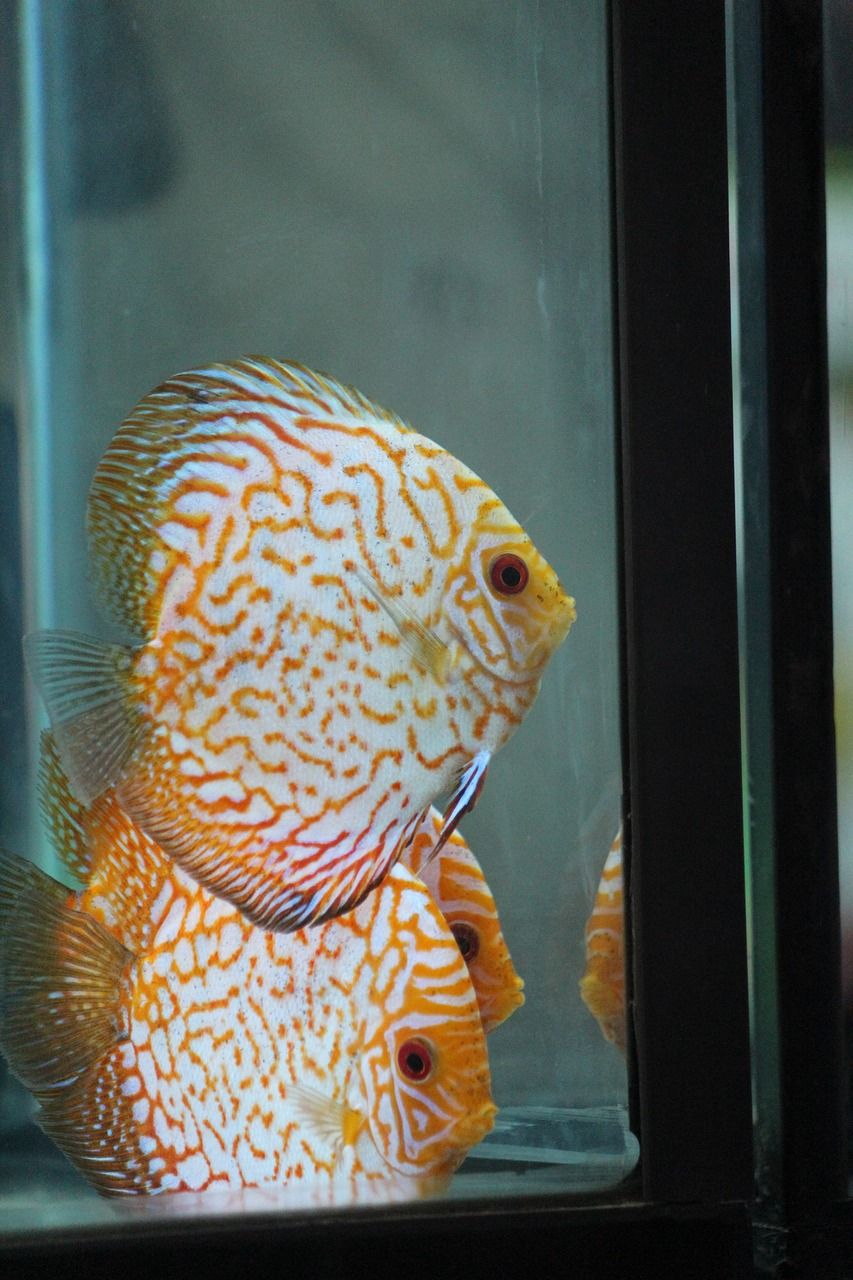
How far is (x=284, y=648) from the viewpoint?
742mm

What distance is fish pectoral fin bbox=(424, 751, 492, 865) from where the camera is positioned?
76 centimetres

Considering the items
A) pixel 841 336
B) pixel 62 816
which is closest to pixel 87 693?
pixel 62 816

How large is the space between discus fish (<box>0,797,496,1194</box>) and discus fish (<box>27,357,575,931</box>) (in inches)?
1.3

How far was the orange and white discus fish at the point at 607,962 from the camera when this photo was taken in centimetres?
79

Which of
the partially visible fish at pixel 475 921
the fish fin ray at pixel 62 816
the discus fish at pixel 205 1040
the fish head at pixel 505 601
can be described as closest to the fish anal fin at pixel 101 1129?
the discus fish at pixel 205 1040

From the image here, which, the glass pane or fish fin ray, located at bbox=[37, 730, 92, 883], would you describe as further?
the glass pane

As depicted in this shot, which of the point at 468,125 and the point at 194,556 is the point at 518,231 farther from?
the point at 194,556

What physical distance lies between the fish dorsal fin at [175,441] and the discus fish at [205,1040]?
5.4 inches

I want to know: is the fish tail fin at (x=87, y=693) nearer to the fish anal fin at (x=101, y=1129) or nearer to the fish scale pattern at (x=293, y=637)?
Result: the fish scale pattern at (x=293, y=637)

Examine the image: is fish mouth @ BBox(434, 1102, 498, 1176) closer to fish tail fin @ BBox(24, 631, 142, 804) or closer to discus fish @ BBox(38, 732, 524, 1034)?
discus fish @ BBox(38, 732, 524, 1034)

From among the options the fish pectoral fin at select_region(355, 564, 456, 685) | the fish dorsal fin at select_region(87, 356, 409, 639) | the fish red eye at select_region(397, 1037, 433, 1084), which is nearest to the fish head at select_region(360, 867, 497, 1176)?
the fish red eye at select_region(397, 1037, 433, 1084)

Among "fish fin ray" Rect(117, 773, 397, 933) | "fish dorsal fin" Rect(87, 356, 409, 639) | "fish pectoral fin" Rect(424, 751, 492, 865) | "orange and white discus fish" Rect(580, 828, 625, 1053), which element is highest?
"fish dorsal fin" Rect(87, 356, 409, 639)

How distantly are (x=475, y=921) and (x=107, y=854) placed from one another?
0.77 ft

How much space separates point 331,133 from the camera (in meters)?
0.77
